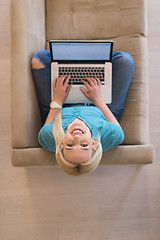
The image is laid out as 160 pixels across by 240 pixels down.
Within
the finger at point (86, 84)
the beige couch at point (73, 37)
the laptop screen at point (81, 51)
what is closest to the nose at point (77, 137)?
the beige couch at point (73, 37)

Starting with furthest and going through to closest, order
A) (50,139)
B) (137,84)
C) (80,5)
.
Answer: (80,5) < (137,84) < (50,139)

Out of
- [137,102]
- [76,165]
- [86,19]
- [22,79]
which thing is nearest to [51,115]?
[22,79]

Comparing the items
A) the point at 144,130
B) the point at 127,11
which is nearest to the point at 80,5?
the point at 127,11

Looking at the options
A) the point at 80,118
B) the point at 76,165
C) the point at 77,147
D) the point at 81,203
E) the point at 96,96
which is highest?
the point at 96,96

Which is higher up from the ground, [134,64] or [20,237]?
[134,64]

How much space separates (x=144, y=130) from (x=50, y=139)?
0.63 meters

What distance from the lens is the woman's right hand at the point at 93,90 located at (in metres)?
1.56

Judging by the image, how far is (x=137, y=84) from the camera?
167cm

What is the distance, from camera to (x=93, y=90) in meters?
1.56

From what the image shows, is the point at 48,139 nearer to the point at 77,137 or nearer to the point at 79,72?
the point at 77,137

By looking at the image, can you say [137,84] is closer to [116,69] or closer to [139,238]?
[116,69]

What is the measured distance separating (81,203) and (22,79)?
1.10 meters

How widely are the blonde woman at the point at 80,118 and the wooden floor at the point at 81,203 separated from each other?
0.59 metres

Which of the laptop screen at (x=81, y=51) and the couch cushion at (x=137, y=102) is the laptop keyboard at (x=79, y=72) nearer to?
the laptop screen at (x=81, y=51)
